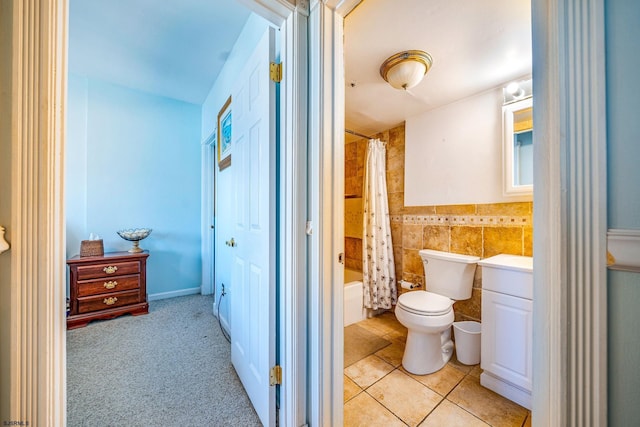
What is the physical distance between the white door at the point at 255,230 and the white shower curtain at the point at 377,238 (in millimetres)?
1422

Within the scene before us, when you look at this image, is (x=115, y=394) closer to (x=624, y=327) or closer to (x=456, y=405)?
(x=456, y=405)

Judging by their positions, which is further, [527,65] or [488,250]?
[488,250]

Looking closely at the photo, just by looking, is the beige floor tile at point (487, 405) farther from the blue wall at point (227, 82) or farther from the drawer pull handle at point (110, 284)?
the drawer pull handle at point (110, 284)

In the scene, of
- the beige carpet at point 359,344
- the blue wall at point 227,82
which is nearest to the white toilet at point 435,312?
the beige carpet at point 359,344

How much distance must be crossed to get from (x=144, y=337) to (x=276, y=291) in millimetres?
1694

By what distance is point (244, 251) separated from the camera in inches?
54.0

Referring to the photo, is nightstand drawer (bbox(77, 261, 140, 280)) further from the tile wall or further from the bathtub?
the tile wall

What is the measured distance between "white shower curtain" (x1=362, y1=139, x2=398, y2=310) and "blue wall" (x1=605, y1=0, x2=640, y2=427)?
1983 mm

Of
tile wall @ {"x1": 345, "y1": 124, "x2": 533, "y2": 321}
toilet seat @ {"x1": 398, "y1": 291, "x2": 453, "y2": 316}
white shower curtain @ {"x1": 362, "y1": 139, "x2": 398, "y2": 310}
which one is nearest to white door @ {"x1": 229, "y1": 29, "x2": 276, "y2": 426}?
Result: toilet seat @ {"x1": 398, "y1": 291, "x2": 453, "y2": 316}

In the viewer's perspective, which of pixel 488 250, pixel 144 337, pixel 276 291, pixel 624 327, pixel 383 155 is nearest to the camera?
pixel 624 327

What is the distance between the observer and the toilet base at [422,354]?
1.60 metres

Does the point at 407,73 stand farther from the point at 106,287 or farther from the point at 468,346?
the point at 106,287

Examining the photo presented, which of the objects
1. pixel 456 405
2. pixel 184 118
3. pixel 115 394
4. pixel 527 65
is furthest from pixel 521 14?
pixel 184 118

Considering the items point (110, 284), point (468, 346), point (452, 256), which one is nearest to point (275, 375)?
point (468, 346)
